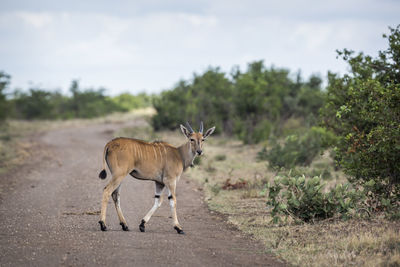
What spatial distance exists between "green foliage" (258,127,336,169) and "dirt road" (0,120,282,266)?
375 centimetres

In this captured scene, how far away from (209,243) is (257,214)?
8.11 feet

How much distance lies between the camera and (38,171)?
15703 millimetres

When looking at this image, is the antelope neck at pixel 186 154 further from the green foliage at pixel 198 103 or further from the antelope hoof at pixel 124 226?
the green foliage at pixel 198 103

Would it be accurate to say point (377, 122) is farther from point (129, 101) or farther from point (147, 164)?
point (129, 101)

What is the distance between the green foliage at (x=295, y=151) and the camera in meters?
15.7

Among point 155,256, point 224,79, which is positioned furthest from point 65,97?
point 155,256

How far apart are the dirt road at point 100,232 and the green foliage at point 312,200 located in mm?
1007

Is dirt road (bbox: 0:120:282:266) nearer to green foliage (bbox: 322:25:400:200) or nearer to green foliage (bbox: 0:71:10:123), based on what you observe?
green foliage (bbox: 322:25:400:200)

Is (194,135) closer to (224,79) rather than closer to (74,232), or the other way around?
(74,232)

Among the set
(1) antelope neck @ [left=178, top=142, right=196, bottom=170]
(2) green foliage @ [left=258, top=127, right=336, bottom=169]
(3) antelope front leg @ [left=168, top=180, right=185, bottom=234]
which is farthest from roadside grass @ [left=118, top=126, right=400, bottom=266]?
(2) green foliage @ [left=258, top=127, right=336, bottom=169]

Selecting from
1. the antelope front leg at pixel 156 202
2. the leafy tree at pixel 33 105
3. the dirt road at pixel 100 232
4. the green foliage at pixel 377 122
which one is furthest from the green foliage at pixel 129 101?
the antelope front leg at pixel 156 202

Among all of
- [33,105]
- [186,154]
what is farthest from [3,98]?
[186,154]

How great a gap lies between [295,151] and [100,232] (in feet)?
34.6

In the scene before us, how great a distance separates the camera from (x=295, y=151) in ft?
55.1
